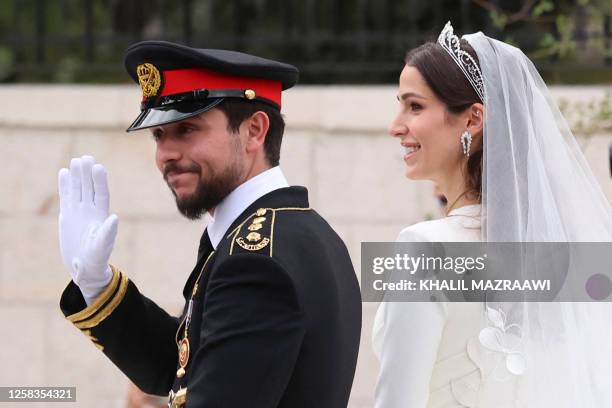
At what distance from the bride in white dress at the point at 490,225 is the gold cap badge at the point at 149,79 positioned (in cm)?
55

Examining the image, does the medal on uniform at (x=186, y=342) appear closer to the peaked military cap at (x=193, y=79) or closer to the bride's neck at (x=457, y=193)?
the peaked military cap at (x=193, y=79)

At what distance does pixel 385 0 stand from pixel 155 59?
3375 mm

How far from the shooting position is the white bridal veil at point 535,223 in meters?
2.54

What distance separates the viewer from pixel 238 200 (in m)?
2.51

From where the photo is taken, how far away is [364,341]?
5.51 meters

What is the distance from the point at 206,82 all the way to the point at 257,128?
0.50ft

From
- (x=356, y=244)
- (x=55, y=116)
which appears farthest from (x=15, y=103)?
(x=356, y=244)

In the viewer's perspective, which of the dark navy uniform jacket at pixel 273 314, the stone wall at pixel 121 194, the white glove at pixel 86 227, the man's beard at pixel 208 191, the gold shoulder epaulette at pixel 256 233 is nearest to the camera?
the dark navy uniform jacket at pixel 273 314

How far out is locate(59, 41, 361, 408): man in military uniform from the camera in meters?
2.23

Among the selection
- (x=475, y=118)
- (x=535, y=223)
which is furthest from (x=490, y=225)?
(x=475, y=118)

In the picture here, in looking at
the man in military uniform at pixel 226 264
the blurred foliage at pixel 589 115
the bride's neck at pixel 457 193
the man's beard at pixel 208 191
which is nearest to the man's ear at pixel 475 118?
the bride's neck at pixel 457 193

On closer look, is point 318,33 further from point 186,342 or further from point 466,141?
point 186,342

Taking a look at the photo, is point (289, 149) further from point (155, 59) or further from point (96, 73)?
point (155, 59)

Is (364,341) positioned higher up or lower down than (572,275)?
lower down
